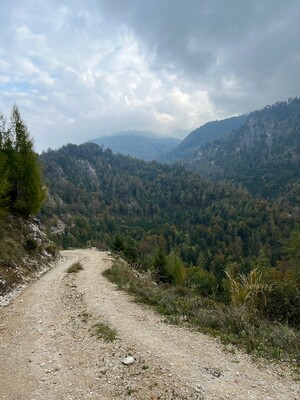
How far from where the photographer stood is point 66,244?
124938 millimetres

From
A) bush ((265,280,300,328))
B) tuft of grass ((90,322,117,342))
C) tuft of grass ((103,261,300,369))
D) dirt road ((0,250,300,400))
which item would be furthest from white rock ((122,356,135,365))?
bush ((265,280,300,328))

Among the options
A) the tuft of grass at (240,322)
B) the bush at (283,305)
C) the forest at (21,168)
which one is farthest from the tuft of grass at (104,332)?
the forest at (21,168)

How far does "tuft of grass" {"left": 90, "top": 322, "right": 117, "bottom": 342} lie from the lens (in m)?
11.2

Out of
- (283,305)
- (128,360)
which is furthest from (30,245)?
(283,305)

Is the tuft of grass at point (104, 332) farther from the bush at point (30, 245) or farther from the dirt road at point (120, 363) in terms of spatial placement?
the bush at point (30, 245)

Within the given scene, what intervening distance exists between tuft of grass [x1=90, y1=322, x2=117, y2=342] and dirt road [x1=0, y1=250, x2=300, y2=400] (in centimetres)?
18

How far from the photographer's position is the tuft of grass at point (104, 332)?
36.8ft

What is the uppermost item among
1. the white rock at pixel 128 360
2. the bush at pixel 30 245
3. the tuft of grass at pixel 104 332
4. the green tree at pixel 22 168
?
the green tree at pixel 22 168

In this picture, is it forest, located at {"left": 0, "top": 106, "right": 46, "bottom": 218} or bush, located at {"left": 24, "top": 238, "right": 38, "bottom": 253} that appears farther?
forest, located at {"left": 0, "top": 106, "right": 46, "bottom": 218}

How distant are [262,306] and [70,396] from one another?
29.1 feet

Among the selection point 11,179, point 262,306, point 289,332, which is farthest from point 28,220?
point 289,332

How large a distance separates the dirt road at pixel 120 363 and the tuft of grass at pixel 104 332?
0.60ft

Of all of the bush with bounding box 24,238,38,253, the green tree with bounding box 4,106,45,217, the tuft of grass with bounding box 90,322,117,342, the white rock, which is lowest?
the bush with bounding box 24,238,38,253

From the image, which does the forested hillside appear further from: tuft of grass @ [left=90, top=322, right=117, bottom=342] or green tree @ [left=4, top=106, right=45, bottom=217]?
tuft of grass @ [left=90, top=322, right=117, bottom=342]
